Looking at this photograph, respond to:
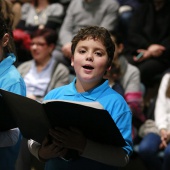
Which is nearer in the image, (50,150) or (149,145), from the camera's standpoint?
(50,150)

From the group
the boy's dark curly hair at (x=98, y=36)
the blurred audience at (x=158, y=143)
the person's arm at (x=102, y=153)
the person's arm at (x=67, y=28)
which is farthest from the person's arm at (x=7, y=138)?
the person's arm at (x=67, y=28)

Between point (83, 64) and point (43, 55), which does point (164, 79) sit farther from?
point (83, 64)

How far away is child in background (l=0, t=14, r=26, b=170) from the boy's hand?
23 centimetres

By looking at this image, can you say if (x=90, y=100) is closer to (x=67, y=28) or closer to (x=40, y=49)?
(x=40, y=49)

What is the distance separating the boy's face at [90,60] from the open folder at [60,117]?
0.78 feet

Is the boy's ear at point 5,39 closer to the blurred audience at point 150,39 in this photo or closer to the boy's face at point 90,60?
the boy's face at point 90,60

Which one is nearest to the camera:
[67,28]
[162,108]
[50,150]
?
[50,150]

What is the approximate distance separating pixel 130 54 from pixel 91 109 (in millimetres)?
2595

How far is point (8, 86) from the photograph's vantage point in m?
1.72

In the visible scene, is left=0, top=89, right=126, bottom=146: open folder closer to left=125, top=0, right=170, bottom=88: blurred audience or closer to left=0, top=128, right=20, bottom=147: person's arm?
left=0, top=128, right=20, bottom=147: person's arm

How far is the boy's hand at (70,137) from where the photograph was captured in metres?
1.51

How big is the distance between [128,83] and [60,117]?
1.93 m

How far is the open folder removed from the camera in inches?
56.3

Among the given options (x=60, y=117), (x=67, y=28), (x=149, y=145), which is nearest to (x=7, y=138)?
(x=60, y=117)
